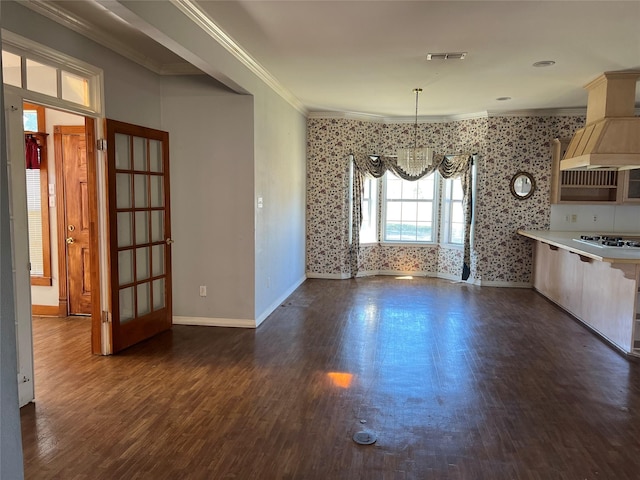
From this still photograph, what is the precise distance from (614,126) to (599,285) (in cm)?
167

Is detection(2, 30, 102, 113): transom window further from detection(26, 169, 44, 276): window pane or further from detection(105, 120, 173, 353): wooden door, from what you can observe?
detection(26, 169, 44, 276): window pane

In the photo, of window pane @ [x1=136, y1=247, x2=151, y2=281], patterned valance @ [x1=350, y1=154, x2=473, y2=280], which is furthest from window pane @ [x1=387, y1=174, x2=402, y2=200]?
window pane @ [x1=136, y1=247, x2=151, y2=281]

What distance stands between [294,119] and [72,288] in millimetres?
3704

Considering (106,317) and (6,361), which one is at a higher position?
(6,361)

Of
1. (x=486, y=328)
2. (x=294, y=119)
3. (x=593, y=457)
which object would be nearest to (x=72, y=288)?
(x=294, y=119)

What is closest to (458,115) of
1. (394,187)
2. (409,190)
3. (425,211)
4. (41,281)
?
(409,190)

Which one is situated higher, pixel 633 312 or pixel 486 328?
pixel 633 312

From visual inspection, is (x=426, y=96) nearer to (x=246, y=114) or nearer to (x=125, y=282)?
(x=246, y=114)

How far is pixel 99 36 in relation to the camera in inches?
145

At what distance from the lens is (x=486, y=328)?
16.6 ft

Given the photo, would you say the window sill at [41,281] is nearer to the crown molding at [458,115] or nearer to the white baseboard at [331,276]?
the white baseboard at [331,276]

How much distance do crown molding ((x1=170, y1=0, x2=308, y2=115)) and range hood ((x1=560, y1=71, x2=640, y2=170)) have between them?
3543 millimetres

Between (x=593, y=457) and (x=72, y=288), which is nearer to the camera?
(x=593, y=457)

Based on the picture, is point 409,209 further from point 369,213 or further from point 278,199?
point 278,199
